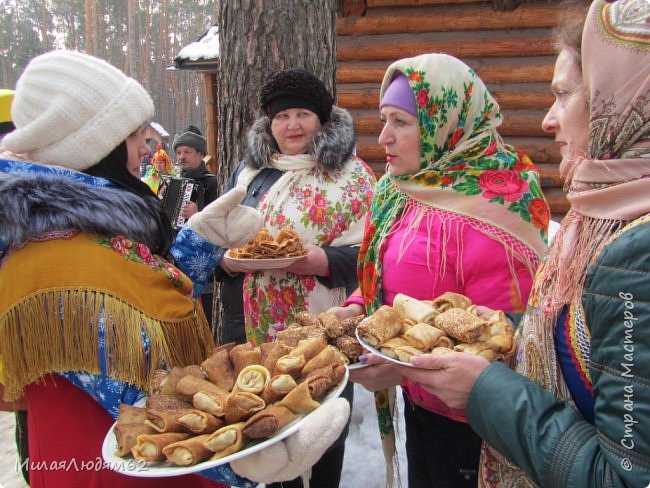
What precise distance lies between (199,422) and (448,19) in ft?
20.6

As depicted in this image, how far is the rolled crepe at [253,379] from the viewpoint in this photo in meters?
1.41

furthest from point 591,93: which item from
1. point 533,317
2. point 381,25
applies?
point 381,25

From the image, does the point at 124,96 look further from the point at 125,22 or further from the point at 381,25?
the point at 125,22

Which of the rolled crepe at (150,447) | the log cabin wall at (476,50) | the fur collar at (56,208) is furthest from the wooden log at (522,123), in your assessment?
the rolled crepe at (150,447)

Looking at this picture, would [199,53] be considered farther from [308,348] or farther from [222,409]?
[222,409]

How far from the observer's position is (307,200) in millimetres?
2826

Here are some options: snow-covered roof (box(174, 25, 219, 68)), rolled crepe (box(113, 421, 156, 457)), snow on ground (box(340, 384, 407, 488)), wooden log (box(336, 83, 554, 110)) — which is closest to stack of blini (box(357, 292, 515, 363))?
rolled crepe (box(113, 421, 156, 457))

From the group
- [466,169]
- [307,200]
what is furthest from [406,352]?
[307,200]

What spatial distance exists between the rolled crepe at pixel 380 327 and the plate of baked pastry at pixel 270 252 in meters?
0.93

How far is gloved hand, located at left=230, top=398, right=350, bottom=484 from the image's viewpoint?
49.8 inches

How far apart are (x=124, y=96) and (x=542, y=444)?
61.3 inches

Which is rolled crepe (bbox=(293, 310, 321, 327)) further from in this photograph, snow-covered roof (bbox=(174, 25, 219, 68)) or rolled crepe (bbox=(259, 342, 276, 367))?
snow-covered roof (bbox=(174, 25, 219, 68))

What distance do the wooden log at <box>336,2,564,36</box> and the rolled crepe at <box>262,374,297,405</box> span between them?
237 inches

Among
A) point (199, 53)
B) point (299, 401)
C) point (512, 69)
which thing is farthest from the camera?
point (199, 53)
